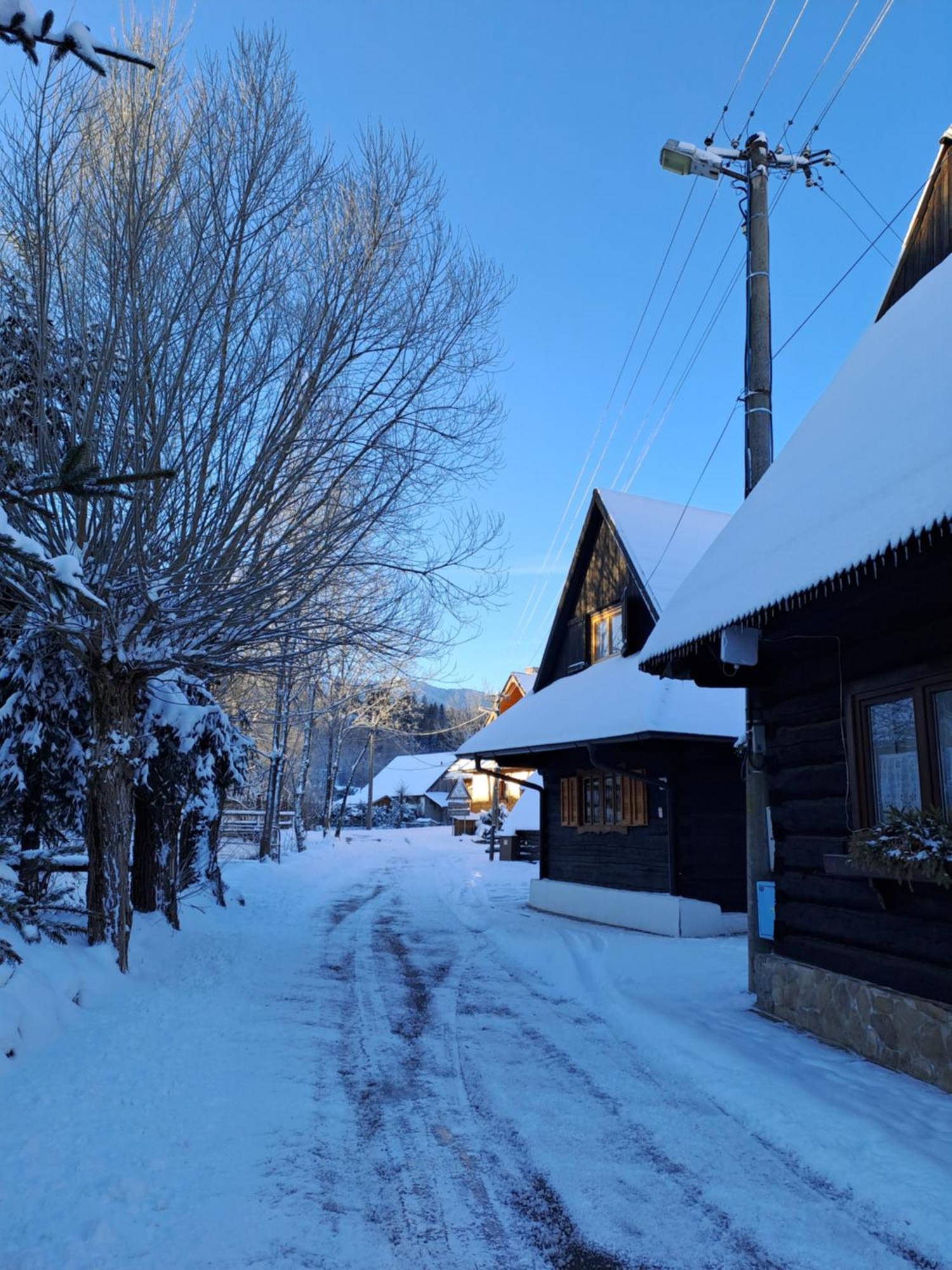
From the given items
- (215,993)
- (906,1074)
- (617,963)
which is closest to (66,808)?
(215,993)

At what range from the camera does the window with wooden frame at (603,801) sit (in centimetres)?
1445

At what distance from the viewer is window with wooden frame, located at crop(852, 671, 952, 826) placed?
Result: 5.75 m

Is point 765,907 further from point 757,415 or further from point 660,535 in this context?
point 660,535

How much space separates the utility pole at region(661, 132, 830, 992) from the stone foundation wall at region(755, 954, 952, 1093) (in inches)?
21.3

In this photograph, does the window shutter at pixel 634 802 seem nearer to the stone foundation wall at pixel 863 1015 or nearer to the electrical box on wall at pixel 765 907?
the electrical box on wall at pixel 765 907

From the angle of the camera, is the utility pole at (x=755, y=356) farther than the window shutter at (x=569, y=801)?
No

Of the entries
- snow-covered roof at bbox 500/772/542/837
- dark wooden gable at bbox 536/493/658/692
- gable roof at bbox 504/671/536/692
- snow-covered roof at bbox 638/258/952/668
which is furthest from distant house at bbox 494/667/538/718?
snow-covered roof at bbox 638/258/952/668

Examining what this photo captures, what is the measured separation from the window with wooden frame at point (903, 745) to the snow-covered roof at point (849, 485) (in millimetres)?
1142

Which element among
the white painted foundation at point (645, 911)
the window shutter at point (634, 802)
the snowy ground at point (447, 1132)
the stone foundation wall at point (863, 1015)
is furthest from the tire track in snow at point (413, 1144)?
the window shutter at point (634, 802)

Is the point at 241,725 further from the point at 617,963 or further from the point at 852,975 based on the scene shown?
the point at 852,975

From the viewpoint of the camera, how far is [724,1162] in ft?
14.6

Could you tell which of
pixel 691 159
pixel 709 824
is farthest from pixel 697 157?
pixel 709 824

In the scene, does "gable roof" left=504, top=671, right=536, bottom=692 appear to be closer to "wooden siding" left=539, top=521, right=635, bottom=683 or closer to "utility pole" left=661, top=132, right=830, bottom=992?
"wooden siding" left=539, top=521, right=635, bottom=683

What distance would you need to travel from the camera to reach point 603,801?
15609 millimetres
